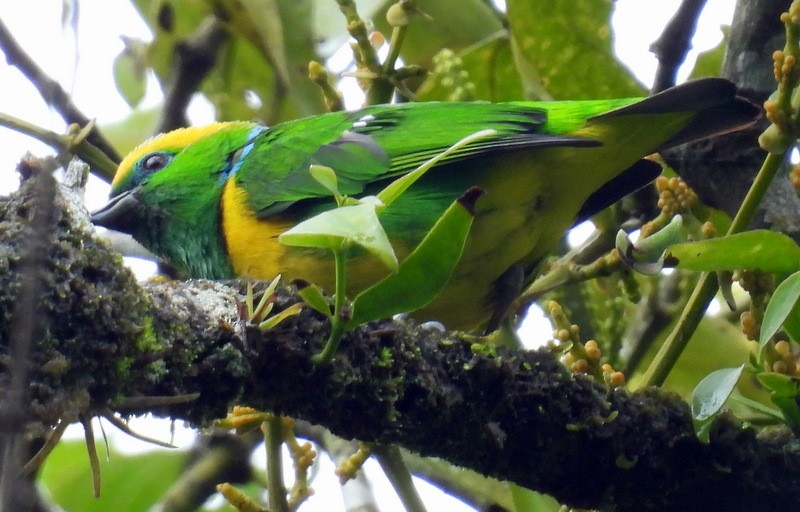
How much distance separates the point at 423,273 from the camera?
1607mm

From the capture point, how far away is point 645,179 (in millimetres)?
3002

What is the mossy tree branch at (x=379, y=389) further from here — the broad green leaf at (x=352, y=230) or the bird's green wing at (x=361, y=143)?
the bird's green wing at (x=361, y=143)

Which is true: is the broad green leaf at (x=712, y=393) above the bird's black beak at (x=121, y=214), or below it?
below

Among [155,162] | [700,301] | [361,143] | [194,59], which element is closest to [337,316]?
[700,301]

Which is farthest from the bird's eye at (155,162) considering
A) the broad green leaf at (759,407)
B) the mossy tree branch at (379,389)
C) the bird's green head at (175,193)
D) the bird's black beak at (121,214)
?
the broad green leaf at (759,407)

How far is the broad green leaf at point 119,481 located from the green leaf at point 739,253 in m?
2.02

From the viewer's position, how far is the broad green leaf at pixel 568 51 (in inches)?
128

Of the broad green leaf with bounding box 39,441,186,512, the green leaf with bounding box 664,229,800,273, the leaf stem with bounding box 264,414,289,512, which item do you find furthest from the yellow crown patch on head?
the green leaf with bounding box 664,229,800,273

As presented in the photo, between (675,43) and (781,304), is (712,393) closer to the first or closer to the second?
(781,304)

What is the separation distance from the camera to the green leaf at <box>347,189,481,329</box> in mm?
1556

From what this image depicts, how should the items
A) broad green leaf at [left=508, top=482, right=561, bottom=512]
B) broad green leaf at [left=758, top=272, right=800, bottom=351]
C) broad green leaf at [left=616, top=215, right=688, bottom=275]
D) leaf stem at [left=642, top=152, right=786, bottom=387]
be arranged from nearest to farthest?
broad green leaf at [left=758, top=272, right=800, bottom=351] → broad green leaf at [left=616, top=215, right=688, bottom=275] → leaf stem at [left=642, top=152, right=786, bottom=387] → broad green leaf at [left=508, top=482, right=561, bottom=512]

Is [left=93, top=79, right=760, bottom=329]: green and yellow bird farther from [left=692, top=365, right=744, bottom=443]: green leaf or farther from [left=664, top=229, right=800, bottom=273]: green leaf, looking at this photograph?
[left=692, top=365, right=744, bottom=443]: green leaf

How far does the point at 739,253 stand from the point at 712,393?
274 mm

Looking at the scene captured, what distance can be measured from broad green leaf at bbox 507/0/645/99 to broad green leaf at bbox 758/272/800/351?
155 centimetres
